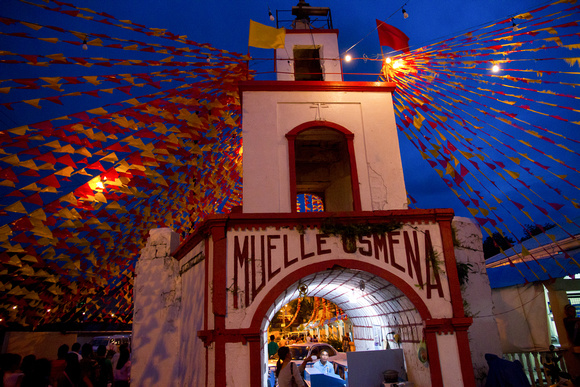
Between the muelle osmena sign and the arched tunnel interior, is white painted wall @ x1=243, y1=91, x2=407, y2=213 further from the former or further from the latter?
the arched tunnel interior

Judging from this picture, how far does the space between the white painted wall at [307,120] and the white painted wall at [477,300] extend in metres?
1.85

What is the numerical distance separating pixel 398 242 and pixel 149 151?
218 inches

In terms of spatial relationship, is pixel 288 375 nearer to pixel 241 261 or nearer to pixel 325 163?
pixel 241 261

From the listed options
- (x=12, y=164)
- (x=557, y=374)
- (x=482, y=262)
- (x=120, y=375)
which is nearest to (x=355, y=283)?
(x=482, y=262)

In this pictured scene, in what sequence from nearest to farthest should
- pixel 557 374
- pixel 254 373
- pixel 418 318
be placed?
pixel 254 373, pixel 418 318, pixel 557 374

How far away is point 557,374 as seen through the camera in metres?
9.00

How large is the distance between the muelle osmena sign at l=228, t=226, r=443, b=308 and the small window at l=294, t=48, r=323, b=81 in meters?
5.63

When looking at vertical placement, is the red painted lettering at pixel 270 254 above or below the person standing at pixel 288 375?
above

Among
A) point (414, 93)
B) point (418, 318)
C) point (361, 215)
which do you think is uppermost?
point (414, 93)

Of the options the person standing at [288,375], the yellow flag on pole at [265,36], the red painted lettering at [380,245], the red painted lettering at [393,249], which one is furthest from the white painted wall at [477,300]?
the yellow flag on pole at [265,36]

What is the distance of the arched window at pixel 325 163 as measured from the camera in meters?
10.4

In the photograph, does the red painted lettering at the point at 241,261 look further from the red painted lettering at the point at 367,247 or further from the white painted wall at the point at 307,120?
the red painted lettering at the point at 367,247

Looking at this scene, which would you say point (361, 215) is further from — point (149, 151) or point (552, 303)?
point (552, 303)

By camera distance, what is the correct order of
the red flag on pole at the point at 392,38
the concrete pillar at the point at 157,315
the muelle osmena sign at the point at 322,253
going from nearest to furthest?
1. the muelle osmena sign at the point at 322,253
2. the concrete pillar at the point at 157,315
3. the red flag on pole at the point at 392,38
